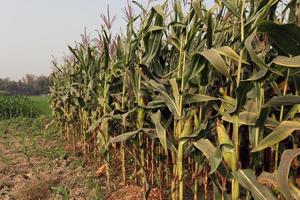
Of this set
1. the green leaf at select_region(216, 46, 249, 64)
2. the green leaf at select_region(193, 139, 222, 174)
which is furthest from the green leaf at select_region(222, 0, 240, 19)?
the green leaf at select_region(193, 139, 222, 174)

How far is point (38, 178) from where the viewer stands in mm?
5082

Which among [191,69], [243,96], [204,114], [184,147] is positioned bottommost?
[184,147]

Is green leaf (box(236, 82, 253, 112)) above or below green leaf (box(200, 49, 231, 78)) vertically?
below

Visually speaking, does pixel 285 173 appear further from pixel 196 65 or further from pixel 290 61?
pixel 196 65

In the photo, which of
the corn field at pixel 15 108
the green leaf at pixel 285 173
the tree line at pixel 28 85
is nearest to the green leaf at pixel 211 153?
the green leaf at pixel 285 173

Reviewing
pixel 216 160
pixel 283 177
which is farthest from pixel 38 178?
pixel 283 177

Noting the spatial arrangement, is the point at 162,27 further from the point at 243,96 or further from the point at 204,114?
the point at 243,96

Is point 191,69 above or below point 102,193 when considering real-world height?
above

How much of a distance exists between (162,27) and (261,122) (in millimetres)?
1339

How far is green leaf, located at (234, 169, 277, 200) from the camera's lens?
208 cm

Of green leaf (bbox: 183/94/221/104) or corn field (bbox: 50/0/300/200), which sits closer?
corn field (bbox: 50/0/300/200)

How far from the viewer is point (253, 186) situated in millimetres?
2125

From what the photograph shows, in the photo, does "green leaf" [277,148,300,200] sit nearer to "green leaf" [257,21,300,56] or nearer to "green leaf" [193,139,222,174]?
"green leaf" [193,139,222,174]

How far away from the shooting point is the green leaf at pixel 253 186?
2.08 meters
